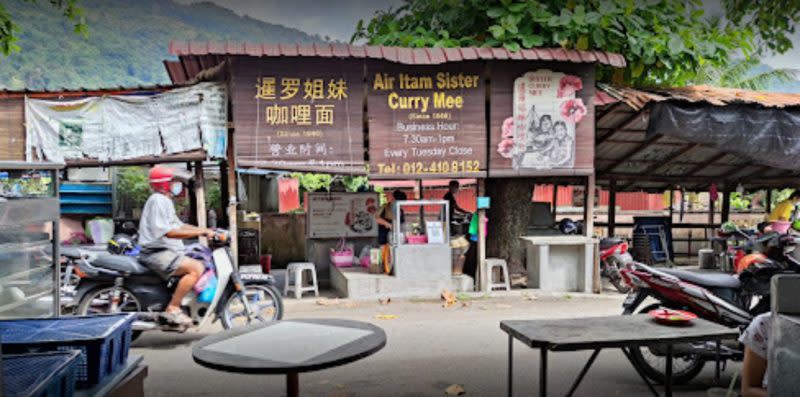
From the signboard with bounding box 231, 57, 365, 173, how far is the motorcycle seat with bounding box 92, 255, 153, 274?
3.11 metres

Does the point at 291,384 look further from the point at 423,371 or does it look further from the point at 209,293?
the point at 209,293

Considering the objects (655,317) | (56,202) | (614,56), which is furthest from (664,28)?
(56,202)

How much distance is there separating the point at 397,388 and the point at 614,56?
6.96m

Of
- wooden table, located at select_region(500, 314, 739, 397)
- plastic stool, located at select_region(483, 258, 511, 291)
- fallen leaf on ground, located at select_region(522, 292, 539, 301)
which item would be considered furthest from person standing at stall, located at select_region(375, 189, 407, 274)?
wooden table, located at select_region(500, 314, 739, 397)

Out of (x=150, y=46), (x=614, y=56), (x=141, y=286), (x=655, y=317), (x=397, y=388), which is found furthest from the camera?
(x=150, y=46)

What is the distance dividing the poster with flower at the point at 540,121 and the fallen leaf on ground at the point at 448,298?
234 centimetres

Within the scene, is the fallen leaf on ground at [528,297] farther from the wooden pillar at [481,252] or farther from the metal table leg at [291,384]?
the metal table leg at [291,384]

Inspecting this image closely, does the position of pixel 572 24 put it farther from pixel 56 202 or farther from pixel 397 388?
pixel 56 202

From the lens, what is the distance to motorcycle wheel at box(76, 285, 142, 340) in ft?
20.8

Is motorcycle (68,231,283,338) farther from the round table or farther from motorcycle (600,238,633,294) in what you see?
motorcycle (600,238,633,294)

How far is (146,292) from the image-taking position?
6.42 metres

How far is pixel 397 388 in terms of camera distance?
16.9ft

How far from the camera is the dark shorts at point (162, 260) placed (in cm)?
620

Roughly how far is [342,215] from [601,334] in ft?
26.0
